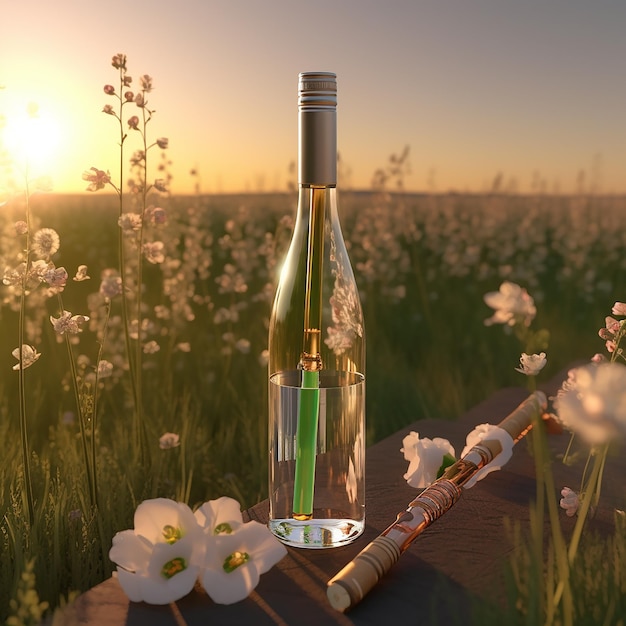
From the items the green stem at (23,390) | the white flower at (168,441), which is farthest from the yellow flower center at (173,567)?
the white flower at (168,441)

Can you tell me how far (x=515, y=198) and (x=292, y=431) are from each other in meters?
6.45

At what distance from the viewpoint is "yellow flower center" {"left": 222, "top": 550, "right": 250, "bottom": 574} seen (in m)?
1.22

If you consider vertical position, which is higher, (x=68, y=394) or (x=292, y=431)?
(x=292, y=431)

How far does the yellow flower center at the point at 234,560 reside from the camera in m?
1.22

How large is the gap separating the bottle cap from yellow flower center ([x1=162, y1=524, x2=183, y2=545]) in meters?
0.67

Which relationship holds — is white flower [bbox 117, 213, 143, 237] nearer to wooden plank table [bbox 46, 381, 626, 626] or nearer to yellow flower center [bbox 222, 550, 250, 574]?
wooden plank table [bbox 46, 381, 626, 626]

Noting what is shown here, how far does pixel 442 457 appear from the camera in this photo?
5.39 ft

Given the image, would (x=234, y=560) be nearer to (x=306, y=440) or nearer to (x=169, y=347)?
(x=306, y=440)

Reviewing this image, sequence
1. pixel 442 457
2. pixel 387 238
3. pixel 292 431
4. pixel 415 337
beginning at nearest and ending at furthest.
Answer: pixel 292 431 < pixel 442 457 < pixel 415 337 < pixel 387 238

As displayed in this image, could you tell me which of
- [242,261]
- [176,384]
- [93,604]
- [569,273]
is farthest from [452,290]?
[93,604]

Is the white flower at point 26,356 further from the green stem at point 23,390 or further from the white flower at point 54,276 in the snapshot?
the white flower at point 54,276

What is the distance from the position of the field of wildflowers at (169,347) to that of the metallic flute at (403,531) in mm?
409

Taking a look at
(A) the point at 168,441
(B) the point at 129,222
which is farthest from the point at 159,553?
(A) the point at 168,441

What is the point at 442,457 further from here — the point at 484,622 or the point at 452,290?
the point at 452,290
